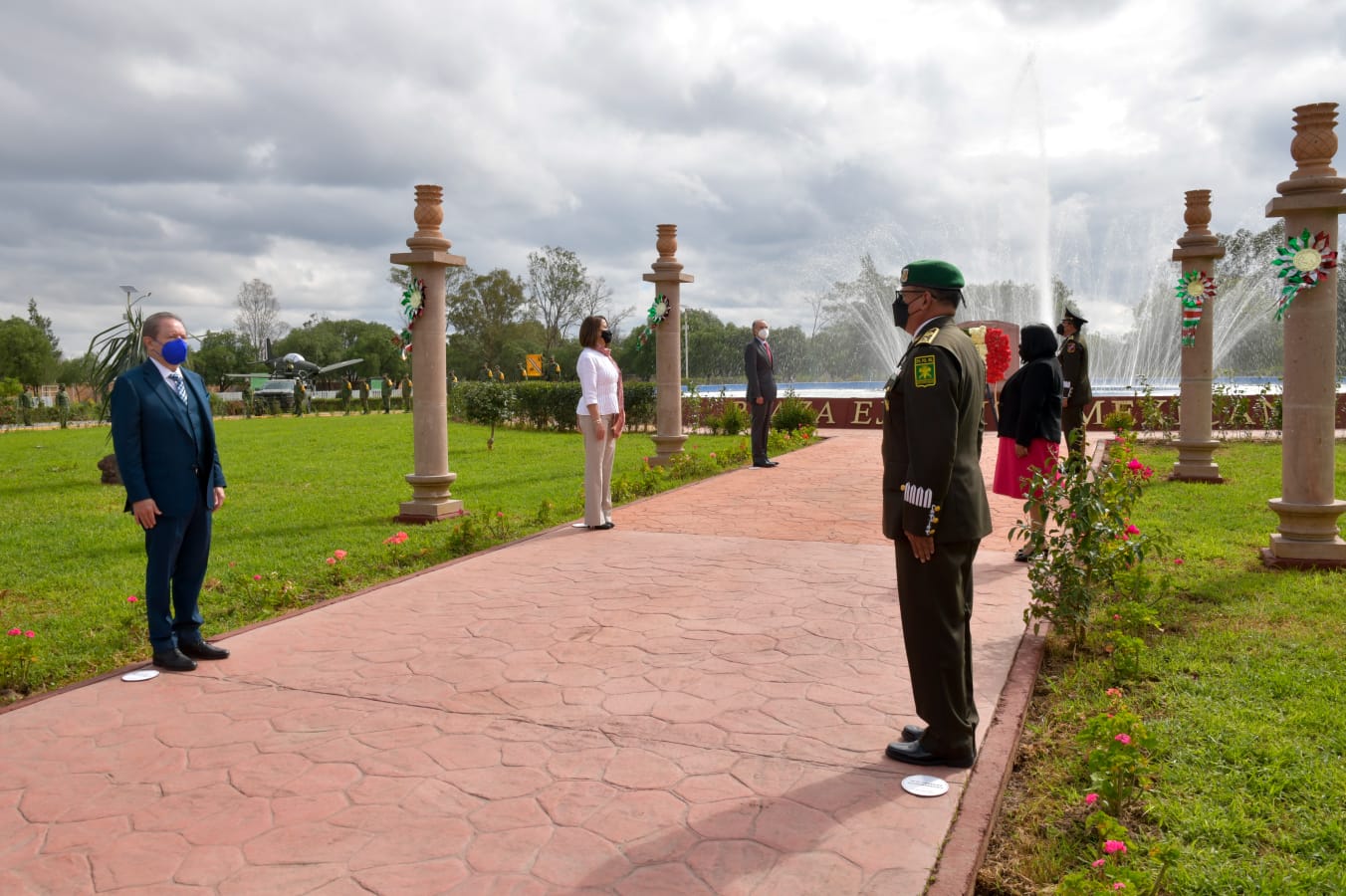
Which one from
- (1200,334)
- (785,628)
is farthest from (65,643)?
(1200,334)

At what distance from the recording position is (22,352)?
188 ft

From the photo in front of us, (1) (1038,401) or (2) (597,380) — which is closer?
(1) (1038,401)

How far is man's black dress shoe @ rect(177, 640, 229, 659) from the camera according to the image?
202 inches

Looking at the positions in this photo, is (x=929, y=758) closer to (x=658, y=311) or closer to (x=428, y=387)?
(x=428, y=387)

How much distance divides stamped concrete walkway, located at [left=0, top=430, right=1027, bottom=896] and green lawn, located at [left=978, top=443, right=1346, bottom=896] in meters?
0.23

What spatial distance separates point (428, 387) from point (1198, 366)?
29.4 feet

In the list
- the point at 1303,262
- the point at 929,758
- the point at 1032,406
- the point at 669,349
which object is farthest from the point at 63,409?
the point at 929,758

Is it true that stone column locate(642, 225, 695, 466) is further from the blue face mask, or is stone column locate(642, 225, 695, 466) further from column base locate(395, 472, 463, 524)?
the blue face mask

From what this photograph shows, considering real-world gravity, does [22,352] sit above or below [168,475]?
above

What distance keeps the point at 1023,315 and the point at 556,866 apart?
27186 millimetres

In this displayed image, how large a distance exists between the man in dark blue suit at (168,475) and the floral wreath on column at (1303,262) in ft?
22.9

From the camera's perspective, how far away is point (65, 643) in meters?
5.75

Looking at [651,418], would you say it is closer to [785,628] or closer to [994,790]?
[785,628]

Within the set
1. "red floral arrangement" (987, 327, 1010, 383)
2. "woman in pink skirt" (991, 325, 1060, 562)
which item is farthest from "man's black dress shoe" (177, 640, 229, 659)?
"red floral arrangement" (987, 327, 1010, 383)
